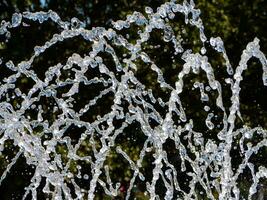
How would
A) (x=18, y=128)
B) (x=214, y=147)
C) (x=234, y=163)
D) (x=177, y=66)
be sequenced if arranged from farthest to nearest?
(x=177, y=66), (x=234, y=163), (x=214, y=147), (x=18, y=128)

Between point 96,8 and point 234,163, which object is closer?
point 234,163

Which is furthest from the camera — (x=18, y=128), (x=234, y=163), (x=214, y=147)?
(x=234, y=163)

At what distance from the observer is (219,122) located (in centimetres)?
1119

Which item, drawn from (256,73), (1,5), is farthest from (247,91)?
(1,5)

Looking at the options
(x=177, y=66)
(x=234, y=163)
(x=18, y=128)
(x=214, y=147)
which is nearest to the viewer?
(x=18, y=128)

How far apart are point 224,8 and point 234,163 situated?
7.55 feet

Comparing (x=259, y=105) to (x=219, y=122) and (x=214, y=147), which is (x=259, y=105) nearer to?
(x=219, y=122)

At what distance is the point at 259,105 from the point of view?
36.7 feet

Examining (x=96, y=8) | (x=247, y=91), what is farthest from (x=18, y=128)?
(x=247, y=91)

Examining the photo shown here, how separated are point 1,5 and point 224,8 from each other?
295cm

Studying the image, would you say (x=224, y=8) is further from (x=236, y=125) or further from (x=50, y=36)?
(x=50, y=36)

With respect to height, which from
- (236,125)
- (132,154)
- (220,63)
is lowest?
(132,154)

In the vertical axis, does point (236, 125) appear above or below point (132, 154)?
above

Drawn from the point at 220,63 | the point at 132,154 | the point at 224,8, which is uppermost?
the point at 224,8
